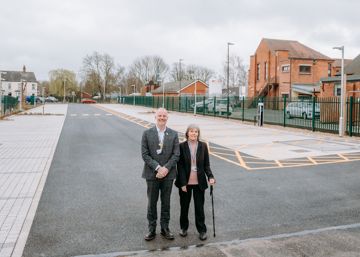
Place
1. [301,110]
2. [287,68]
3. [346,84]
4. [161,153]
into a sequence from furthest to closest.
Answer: [287,68] → [346,84] → [301,110] → [161,153]

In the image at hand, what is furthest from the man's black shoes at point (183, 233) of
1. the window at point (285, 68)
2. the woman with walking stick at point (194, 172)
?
the window at point (285, 68)

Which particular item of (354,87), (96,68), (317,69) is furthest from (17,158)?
(96,68)

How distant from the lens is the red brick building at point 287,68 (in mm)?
47375

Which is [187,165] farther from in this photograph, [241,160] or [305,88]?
[305,88]

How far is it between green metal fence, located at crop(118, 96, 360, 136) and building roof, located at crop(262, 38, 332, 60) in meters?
17.4

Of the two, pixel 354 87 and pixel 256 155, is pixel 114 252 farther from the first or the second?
pixel 354 87

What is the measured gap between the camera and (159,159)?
5156 mm

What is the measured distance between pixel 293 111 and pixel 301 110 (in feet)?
1.77

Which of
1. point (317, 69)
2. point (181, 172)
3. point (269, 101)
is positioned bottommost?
point (181, 172)

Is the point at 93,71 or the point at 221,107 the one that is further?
the point at 93,71

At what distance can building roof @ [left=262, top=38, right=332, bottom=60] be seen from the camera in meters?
49.6

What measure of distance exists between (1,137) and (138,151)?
7.39 m

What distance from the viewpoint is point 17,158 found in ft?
38.5

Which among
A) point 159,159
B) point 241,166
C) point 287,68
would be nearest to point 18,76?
point 287,68
